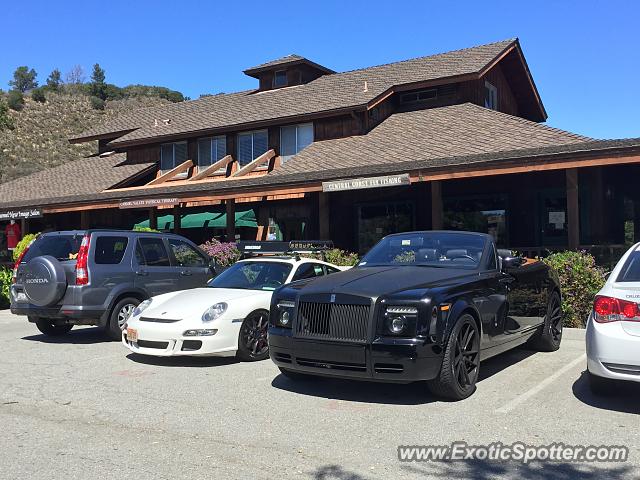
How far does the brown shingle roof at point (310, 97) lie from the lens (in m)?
20.0

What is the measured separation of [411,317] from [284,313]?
1388mm

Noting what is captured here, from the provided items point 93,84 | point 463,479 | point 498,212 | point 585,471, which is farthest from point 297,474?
point 93,84

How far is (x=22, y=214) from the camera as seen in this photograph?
2088 cm

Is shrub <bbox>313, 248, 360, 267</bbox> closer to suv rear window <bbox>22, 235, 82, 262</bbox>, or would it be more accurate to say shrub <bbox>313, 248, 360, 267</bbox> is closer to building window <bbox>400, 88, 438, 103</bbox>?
suv rear window <bbox>22, 235, 82, 262</bbox>

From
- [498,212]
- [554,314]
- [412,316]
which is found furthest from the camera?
[498,212]

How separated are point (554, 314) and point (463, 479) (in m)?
5.01

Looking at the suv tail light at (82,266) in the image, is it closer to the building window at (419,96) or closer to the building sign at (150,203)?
the building sign at (150,203)

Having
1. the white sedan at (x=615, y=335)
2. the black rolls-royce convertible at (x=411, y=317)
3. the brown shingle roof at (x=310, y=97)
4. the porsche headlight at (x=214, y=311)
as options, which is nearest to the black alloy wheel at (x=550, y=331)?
the black rolls-royce convertible at (x=411, y=317)

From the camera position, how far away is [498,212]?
56.6 feet

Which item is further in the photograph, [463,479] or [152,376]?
[152,376]

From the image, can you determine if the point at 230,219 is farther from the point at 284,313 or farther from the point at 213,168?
the point at 284,313

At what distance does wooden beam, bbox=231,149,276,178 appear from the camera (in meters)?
19.7

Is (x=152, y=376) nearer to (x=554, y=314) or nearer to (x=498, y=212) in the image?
(x=554, y=314)

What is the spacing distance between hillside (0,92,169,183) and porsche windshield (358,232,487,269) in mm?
50022
